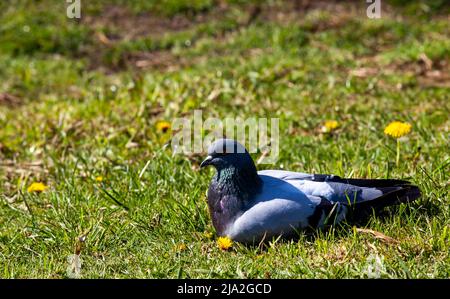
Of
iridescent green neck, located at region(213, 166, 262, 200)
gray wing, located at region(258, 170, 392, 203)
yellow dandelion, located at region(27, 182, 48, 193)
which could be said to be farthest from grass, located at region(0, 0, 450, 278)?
iridescent green neck, located at region(213, 166, 262, 200)

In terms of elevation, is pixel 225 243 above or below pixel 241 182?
below

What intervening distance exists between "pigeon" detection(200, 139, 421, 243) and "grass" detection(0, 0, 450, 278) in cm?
8

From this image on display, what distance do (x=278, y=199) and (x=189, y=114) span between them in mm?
2392

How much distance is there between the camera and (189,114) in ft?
18.9

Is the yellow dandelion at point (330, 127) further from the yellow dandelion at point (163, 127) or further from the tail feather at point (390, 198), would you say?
the tail feather at point (390, 198)

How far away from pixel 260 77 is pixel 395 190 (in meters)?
2.97

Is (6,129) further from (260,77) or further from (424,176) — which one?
(424,176)

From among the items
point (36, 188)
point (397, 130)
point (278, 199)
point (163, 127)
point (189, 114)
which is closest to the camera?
point (278, 199)

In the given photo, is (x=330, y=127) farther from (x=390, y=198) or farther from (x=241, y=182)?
(x=241, y=182)

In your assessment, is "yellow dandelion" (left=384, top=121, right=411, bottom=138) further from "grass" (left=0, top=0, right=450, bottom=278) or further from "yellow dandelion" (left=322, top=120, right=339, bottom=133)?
"yellow dandelion" (left=322, top=120, right=339, bottom=133)

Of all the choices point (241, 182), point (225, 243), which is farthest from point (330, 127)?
point (225, 243)

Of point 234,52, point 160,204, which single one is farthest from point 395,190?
point 234,52

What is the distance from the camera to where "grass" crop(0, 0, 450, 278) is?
344 cm
